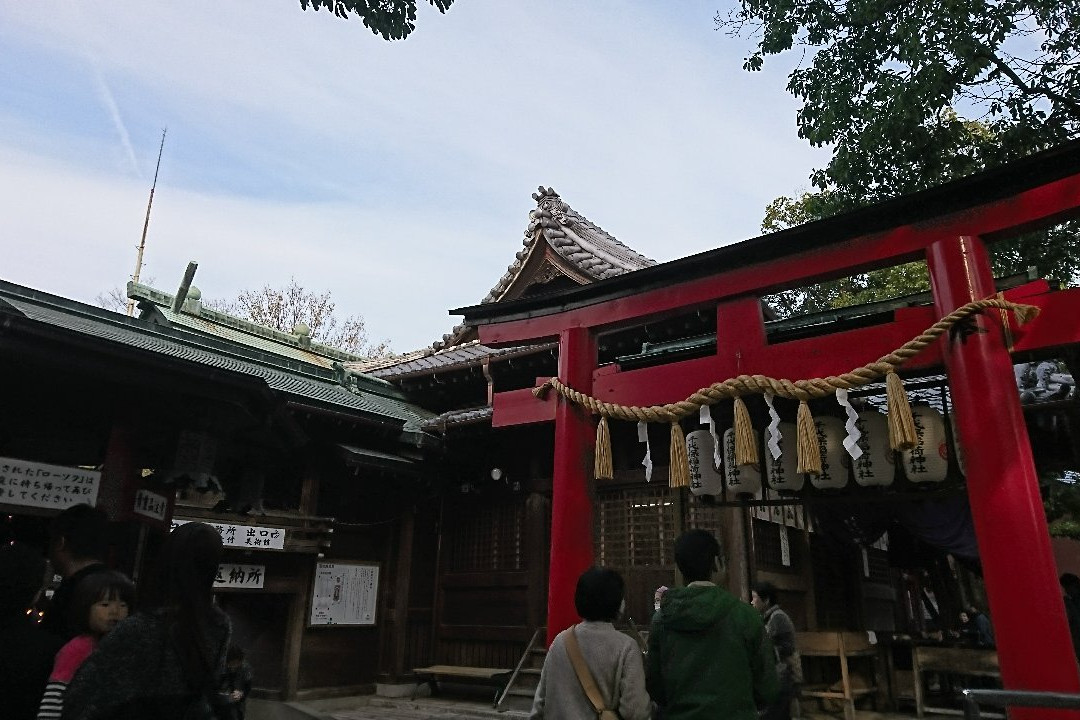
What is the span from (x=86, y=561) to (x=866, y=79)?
9.97m

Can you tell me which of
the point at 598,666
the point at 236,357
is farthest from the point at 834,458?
the point at 236,357

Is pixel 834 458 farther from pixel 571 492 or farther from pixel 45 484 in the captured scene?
pixel 45 484

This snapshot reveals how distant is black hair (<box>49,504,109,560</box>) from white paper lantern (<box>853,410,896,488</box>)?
534cm

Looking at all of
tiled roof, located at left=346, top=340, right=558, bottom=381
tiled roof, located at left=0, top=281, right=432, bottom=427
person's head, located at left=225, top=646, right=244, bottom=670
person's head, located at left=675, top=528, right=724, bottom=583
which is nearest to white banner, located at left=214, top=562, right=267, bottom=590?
tiled roof, located at left=0, top=281, right=432, bottom=427

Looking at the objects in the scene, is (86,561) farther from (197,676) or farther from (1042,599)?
(1042,599)

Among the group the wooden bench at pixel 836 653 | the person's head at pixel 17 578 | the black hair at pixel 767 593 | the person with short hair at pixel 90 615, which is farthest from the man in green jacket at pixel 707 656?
the wooden bench at pixel 836 653

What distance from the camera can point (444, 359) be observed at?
1473 centimetres

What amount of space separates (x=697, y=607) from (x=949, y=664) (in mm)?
8545

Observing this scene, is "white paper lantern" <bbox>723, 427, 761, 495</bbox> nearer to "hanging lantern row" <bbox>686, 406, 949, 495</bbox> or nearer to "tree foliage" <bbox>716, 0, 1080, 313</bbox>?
"hanging lantern row" <bbox>686, 406, 949, 495</bbox>

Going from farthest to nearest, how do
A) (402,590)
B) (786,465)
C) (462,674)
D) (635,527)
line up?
(402,590)
(462,674)
(635,527)
(786,465)

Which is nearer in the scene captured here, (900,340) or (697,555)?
(697,555)

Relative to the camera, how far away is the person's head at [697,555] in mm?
3463

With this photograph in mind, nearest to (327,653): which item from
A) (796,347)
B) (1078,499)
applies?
(796,347)

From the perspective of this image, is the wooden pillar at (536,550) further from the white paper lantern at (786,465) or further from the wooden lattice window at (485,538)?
the white paper lantern at (786,465)
